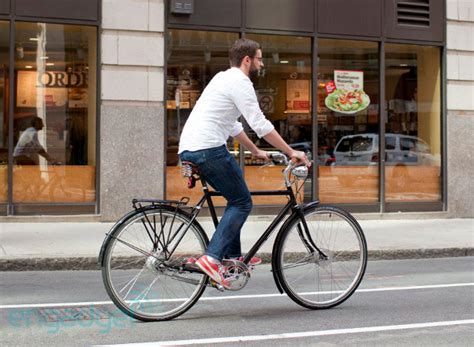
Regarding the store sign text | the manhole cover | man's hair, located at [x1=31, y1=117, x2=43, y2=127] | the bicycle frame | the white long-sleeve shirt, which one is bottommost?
the manhole cover

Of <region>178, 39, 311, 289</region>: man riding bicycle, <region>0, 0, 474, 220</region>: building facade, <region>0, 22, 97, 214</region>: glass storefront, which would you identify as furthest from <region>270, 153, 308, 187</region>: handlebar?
<region>0, 22, 97, 214</region>: glass storefront

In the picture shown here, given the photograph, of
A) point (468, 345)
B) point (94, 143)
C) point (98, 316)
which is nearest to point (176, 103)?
point (94, 143)

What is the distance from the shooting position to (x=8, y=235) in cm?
1005

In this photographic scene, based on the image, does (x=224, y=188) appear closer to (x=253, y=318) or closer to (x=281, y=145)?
(x=281, y=145)

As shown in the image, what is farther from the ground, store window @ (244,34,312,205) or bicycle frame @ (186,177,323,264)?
store window @ (244,34,312,205)

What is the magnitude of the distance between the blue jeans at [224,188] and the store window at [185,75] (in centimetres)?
687

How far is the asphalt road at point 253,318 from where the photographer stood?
4.89 metres

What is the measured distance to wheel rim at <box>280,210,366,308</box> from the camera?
564 cm

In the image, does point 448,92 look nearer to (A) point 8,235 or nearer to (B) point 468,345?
(A) point 8,235

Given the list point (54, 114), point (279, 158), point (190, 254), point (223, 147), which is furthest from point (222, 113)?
point (54, 114)

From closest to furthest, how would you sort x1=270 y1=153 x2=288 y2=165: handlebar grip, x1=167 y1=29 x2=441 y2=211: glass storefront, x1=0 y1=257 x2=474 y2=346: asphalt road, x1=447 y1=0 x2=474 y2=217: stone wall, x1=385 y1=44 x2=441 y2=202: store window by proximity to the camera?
x1=0 y1=257 x2=474 y2=346: asphalt road
x1=270 y1=153 x2=288 y2=165: handlebar grip
x1=167 y1=29 x2=441 y2=211: glass storefront
x1=385 y1=44 x2=441 y2=202: store window
x1=447 y1=0 x2=474 y2=217: stone wall

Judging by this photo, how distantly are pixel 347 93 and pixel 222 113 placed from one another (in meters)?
8.36

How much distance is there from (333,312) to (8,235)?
6.03 metres

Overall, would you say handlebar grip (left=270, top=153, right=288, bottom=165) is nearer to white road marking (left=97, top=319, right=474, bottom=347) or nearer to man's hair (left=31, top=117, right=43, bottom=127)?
white road marking (left=97, top=319, right=474, bottom=347)
